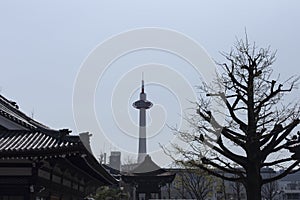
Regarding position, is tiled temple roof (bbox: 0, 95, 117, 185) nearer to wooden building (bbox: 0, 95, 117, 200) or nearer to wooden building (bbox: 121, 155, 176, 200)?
wooden building (bbox: 0, 95, 117, 200)

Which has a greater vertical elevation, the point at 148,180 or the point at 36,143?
the point at 148,180

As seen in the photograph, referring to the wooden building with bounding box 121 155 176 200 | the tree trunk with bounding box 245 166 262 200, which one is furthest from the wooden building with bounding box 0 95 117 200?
the wooden building with bounding box 121 155 176 200

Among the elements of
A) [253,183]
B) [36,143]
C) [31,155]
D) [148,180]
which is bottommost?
[253,183]

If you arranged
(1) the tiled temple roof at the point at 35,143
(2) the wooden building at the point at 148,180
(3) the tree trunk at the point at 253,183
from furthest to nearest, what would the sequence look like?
(2) the wooden building at the point at 148,180 → (3) the tree trunk at the point at 253,183 → (1) the tiled temple roof at the point at 35,143

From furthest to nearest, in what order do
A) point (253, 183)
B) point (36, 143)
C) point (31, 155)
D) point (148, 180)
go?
1. point (148, 180)
2. point (253, 183)
3. point (36, 143)
4. point (31, 155)

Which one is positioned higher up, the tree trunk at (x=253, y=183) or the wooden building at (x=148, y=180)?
the wooden building at (x=148, y=180)

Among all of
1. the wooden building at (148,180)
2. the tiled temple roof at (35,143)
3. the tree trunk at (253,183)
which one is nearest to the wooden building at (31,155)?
the tiled temple roof at (35,143)

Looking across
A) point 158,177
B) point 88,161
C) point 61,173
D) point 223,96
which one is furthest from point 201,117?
point 158,177

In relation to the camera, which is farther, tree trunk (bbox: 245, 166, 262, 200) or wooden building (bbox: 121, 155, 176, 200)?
wooden building (bbox: 121, 155, 176, 200)

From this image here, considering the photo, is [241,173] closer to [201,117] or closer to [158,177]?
[201,117]

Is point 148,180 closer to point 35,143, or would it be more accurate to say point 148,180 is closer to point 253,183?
point 253,183

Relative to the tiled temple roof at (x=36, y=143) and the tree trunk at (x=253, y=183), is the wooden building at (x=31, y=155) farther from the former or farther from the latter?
the tree trunk at (x=253, y=183)

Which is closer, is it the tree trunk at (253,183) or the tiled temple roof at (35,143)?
the tiled temple roof at (35,143)

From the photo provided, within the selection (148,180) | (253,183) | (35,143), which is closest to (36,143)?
(35,143)
